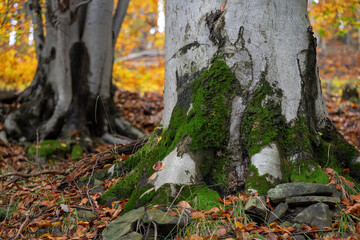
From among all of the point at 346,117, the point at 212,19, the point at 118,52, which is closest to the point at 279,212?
the point at 212,19

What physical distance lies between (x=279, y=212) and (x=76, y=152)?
15.1 feet

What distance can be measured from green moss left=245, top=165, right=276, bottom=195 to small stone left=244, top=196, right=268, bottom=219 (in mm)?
210

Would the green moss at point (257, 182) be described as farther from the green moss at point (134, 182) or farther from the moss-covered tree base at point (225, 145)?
the green moss at point (134, 182)

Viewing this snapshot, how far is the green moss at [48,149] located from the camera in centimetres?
583

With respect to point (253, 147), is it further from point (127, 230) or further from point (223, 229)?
point (127, 230)

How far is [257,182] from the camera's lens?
8.22ft

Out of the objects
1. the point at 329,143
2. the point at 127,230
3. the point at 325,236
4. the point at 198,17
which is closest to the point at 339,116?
the point at 329,143

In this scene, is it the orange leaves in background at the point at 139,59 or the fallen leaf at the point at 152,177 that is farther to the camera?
the orange leaves in background at the point at 139,59

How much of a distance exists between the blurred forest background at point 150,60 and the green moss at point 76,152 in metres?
1.97

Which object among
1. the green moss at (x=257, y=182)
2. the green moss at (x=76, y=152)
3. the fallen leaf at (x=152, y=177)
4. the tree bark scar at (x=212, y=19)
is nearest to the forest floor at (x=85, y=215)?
the green moss at (x=257, y=182)

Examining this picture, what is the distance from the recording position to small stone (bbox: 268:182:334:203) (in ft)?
7.45

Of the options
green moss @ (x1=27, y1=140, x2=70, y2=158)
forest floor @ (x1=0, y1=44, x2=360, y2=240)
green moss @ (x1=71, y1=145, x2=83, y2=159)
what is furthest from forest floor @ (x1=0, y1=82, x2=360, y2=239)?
green moss @ (x1=27, y1=140, x2=70, y2=158)

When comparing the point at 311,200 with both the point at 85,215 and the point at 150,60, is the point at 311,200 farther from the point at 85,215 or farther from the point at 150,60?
the point at 150,60

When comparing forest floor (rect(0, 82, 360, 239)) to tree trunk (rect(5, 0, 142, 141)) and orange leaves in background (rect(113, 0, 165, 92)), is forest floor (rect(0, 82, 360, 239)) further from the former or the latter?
orange leaves in background (rect(113, 0, 165, 92))
